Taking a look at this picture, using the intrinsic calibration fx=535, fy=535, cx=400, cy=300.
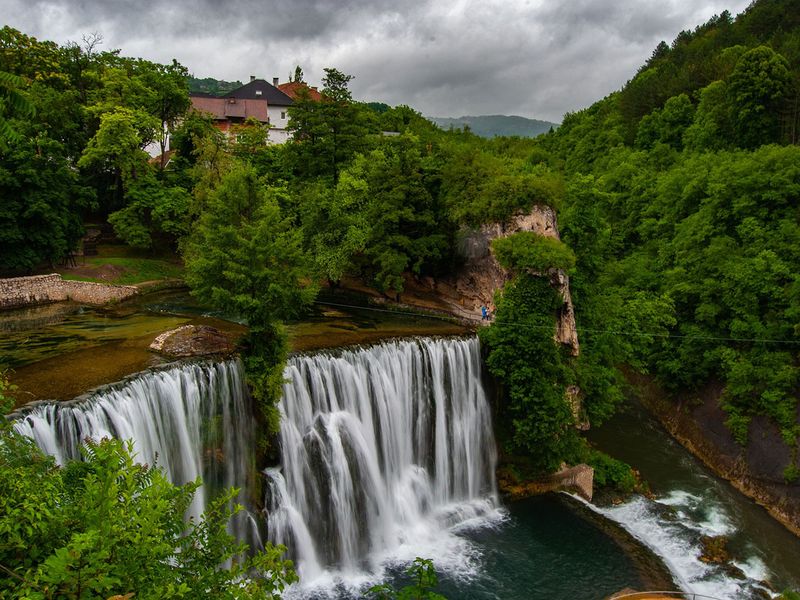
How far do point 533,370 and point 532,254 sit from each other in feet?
15.7

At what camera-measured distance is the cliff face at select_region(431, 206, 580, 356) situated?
2341 centimetres

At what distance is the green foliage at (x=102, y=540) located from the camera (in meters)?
4.40

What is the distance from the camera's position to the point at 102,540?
15.2ft

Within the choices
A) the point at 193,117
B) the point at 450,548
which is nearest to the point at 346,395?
the point at 450,548

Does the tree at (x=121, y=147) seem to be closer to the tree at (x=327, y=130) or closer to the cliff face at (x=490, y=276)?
the tree at (x=327, y=130)

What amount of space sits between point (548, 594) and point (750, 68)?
38906 mm

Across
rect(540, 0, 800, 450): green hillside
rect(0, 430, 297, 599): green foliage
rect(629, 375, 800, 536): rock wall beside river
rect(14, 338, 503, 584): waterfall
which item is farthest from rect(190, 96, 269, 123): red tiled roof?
rect(0, 430, 297, 599): green foliage

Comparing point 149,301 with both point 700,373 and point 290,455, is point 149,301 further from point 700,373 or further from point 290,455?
point 700,373

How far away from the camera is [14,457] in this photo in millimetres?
6477

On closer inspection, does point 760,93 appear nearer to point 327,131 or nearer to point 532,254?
point 532,254

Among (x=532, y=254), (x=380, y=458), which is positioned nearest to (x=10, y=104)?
(x=380, y=458)

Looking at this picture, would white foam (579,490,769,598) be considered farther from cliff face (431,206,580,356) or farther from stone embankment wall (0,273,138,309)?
stone embankment wall (0,273,138,309)

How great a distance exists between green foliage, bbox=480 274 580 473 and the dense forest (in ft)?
0.28

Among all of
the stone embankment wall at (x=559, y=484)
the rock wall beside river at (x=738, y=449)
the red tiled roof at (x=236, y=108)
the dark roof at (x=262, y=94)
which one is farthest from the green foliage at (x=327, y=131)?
the dark roof at (x=262, y=94)
